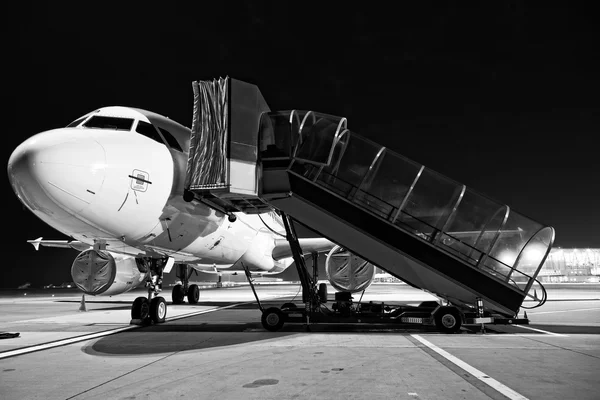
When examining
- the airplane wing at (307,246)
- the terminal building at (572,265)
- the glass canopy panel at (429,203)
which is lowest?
the terminal building at (572,265)

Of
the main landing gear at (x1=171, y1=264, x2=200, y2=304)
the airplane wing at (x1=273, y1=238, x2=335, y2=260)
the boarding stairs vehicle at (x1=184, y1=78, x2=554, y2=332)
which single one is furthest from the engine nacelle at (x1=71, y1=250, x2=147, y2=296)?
the airplane wing at (x1=273, y1=238, x2=335, y2=260)

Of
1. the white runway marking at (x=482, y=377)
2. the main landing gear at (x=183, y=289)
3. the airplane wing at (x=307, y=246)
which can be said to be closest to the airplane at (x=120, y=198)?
the airplane wing at (x=307, y=246)

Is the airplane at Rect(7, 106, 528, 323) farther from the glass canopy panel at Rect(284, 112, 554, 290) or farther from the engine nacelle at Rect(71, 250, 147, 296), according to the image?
the glass canopy panel at Rect(284, 112, 554, 290)

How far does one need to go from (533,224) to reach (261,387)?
275 inches

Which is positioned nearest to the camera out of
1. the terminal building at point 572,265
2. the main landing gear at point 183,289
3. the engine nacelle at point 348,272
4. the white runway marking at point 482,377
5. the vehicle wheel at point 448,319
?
the white runway marking at point 482,377

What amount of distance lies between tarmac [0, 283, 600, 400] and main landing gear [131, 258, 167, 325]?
0.88 metres

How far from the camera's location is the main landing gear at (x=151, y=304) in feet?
36.4

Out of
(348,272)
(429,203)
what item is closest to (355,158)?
(429,203)

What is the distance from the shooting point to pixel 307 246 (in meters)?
16.9

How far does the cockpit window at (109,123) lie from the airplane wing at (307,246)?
936 centimetres

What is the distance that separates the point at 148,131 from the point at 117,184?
1795 mm

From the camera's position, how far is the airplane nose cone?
6.92m

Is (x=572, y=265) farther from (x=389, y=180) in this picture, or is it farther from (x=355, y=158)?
(x=355, y=158)

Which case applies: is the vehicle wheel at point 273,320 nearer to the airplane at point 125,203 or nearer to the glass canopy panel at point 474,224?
the airplane at point 125,203
